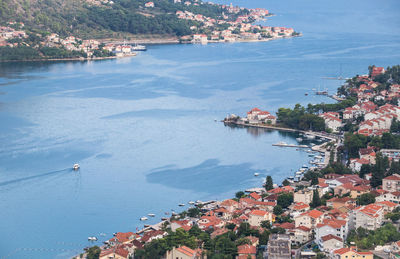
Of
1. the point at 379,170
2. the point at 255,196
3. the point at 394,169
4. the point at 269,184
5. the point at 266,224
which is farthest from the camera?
the point at 269,184

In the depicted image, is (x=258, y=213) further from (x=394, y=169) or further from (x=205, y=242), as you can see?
(x=394, y=169)

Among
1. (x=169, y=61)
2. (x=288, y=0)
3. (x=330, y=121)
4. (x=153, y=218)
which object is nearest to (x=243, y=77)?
(x=169, y=61)

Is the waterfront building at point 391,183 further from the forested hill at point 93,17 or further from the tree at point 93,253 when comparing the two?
the forested hill at point 93,17

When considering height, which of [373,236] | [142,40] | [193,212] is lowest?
[193,212]

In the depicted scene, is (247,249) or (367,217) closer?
(247,249)

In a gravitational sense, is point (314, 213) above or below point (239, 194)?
above

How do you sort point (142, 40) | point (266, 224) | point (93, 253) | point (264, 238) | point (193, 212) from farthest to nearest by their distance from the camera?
point (142, 40), point (193, 212), point (266, 224), point (93, 253), point (264, 238)

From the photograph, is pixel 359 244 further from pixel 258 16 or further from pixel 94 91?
pixel 258 16

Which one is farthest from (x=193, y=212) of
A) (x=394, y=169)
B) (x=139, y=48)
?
(x=139, y=48)
